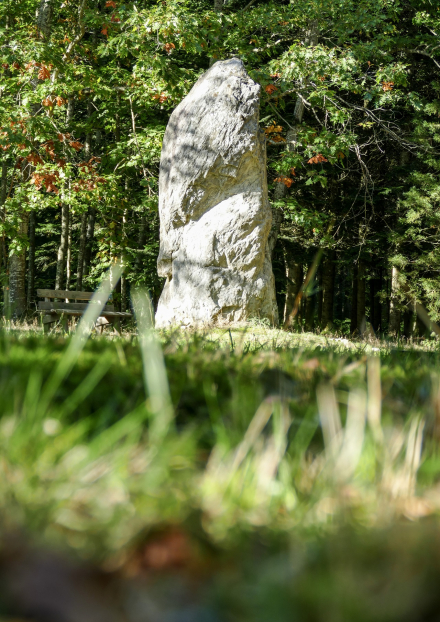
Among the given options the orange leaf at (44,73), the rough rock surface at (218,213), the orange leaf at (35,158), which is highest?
the orange leaf at (44,73)

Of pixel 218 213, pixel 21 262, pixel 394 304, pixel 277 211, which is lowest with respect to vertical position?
pixel 394 304

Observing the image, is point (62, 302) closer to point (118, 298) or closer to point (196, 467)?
point (118, 298)

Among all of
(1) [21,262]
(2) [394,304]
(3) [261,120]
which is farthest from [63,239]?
(2) [394,304]

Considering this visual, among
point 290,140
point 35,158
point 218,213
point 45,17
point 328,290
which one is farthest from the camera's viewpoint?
point 328,290

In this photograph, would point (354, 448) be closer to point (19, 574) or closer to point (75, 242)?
point (19, 574)

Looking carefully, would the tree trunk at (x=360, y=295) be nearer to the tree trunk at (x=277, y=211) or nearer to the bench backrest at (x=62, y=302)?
the tree trunk at (x=277, y=211)

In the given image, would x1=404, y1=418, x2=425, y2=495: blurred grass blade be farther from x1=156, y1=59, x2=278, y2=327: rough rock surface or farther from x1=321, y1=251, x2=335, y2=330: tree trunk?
x1=321, y1=251, x2=335, y2=330: tree trunk

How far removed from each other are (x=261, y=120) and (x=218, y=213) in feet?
16.7

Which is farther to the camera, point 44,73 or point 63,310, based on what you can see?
point 44,73

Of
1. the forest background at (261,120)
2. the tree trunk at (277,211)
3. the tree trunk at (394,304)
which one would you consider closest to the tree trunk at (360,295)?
the forest background at (261,120)

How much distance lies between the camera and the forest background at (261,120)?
1102 centimetres

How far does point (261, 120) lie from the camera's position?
13195 millimetres

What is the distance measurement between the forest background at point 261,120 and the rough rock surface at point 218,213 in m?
1.98

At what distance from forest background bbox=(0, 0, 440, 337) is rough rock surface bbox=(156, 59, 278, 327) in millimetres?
1978
